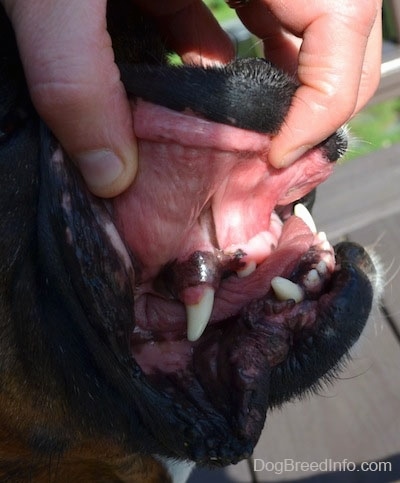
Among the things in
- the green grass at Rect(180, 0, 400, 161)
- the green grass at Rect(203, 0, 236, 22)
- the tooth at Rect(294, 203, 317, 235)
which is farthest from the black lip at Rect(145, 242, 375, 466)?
the green grass at Rect(203, 0, 236, 22)

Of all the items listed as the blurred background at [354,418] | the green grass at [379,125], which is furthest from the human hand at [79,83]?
the green grass at [379,125]

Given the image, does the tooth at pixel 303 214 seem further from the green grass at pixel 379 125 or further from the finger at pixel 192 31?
the green grass at pixel 379 125

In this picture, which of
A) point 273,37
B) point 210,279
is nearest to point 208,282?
point 210,279

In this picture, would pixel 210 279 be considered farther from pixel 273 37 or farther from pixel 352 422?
pixel 352 422

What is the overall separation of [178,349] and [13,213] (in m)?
0.47

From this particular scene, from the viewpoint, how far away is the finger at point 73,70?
45.4 inches

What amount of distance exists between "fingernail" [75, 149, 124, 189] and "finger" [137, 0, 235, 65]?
2.01ft

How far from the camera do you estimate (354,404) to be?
2502 mm

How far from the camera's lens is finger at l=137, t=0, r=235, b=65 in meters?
1.81

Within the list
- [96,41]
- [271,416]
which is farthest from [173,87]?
[271,416]

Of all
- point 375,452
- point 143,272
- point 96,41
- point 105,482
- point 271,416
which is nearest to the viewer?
point 96,41

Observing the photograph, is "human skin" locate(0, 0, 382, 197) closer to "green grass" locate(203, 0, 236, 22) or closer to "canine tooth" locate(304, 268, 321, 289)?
"canine tooth" locate(304, 268, 321, 289)

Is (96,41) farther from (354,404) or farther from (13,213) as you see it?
(354,404)

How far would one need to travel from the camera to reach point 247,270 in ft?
5.16
